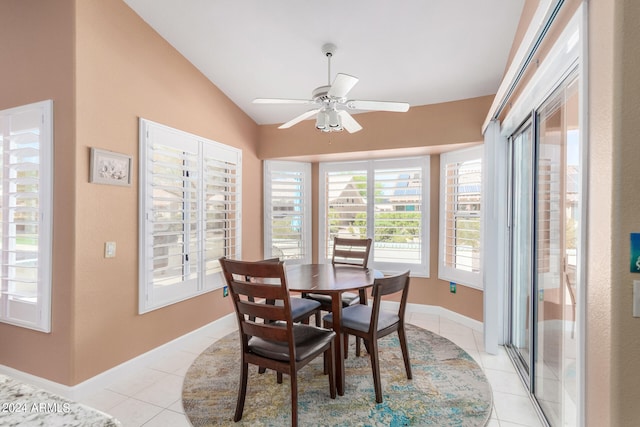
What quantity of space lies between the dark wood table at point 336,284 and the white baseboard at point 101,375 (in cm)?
132

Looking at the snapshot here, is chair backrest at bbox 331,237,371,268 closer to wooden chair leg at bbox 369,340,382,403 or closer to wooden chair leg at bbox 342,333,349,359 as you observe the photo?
wooden chair leg at bbox 342,333,349,359

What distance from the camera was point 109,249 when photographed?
2436 millimetres

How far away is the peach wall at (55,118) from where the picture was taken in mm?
2205

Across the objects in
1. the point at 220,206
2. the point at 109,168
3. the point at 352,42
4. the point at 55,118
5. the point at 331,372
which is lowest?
the point at 331,372

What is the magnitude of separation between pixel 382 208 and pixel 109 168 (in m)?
3.03

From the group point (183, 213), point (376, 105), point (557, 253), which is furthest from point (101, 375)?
point (557, 253)

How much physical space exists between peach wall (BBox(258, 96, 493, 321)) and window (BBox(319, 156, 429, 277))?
15 centimetres

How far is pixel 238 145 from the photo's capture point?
3920 millimetres

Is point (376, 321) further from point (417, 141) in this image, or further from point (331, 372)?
point (417, 141)

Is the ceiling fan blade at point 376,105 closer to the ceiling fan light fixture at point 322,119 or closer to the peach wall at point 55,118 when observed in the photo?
the ceiling fan light fixture at point 322,119

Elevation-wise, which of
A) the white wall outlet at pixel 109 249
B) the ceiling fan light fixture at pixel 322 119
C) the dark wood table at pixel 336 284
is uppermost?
the ceiling fan light fixture at pixel 322 119

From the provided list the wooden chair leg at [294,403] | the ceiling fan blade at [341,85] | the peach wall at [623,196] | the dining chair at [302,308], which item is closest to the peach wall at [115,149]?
the dining chair at [302,308]

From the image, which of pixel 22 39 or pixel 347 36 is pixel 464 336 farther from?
pixel 22 39

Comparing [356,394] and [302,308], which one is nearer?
[356,394]
